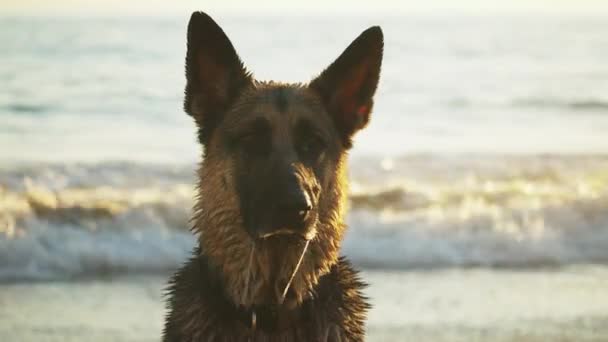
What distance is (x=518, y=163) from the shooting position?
1531cm

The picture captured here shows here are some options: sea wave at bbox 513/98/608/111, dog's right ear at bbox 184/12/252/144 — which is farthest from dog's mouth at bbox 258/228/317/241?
sea wave at bbox 513/98/608/111

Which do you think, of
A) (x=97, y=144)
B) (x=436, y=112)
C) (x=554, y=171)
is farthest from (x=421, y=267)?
(x=436, y=112)

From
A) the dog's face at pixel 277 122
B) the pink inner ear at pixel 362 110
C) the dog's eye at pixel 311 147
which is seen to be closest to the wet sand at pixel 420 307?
the pink inner ear at pixel 362 110

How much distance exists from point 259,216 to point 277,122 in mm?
Result: 405

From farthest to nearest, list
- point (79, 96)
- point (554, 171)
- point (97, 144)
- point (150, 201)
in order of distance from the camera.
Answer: point (79, 96)
point (97, 144)
point (554, 171)
point (150, 201)

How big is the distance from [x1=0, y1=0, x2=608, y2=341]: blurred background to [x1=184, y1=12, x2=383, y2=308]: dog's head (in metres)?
3.13

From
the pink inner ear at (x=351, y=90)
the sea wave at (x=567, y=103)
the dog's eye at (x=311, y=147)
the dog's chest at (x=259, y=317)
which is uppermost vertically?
the pink inner ear at (x=351, y=90)

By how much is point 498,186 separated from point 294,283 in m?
8.41

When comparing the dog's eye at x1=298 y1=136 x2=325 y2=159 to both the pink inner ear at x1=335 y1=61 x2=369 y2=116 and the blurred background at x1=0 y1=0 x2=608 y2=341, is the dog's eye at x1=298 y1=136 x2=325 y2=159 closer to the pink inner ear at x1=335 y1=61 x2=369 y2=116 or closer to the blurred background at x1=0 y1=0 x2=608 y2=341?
the pink inner ear at x1=335 y1=61 x2=369 y2=116

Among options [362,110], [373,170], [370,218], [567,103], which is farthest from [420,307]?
[567,103]

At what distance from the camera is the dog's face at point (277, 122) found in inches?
206

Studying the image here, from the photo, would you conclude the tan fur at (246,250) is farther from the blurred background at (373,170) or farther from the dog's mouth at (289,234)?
the blurred background at (373,170)

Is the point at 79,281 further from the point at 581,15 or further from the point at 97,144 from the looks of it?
the point at 581,15

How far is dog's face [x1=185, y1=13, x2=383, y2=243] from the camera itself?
5.23 m
